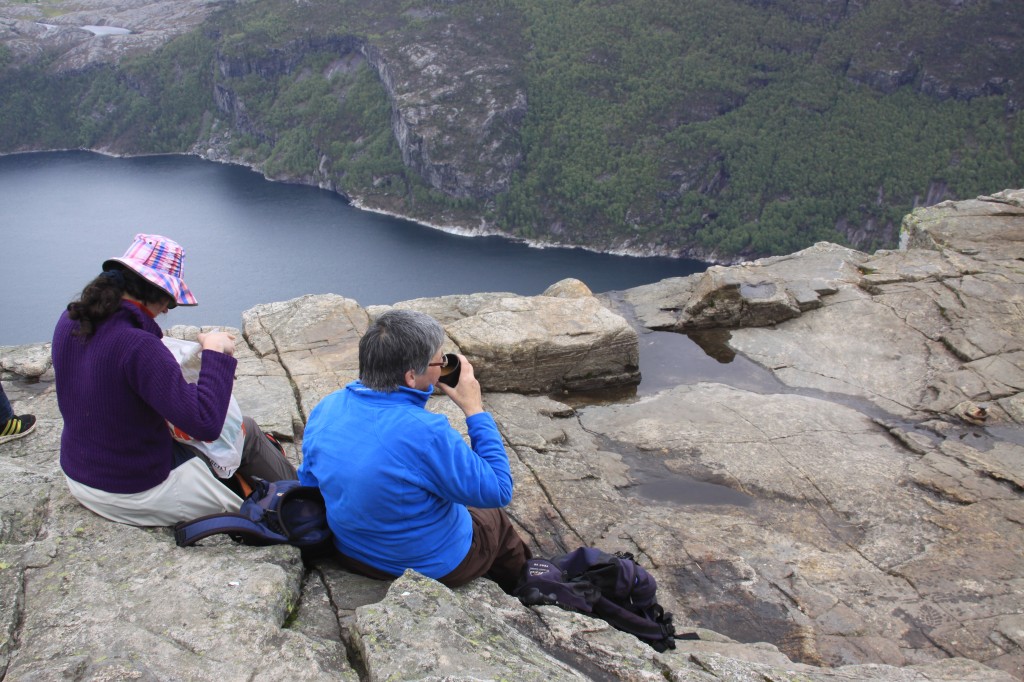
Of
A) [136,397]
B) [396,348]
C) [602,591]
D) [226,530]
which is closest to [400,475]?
[396,348]

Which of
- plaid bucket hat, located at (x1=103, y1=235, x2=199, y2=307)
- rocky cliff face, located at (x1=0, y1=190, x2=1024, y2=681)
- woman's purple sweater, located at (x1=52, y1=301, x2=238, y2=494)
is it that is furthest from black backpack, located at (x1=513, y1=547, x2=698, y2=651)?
plaid bucket hat, located at (x1=103, y1=235, x2=199, y2=307)

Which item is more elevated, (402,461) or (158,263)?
(158,263)

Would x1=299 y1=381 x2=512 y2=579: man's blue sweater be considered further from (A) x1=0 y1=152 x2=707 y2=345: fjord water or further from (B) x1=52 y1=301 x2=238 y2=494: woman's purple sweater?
(A) x1=0 y1=152 x2=707 y2=345: fjord water

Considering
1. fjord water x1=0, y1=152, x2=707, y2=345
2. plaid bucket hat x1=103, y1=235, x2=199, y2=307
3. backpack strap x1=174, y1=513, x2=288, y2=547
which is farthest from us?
fjord water x1=0, y1=152, x2=707, y2=345

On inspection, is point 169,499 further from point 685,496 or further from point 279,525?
point 685,496

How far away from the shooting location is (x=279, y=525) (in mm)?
4219

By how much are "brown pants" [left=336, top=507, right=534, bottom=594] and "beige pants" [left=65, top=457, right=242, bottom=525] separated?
0.80 m

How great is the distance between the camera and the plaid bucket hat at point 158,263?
152 inches

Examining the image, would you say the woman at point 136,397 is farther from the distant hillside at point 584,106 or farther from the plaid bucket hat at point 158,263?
the distant hillside at point 584,106

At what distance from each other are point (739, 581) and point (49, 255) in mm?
81272

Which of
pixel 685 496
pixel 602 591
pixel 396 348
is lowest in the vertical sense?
pixel 685 496

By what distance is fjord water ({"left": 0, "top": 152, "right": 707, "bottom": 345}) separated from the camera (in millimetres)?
66125

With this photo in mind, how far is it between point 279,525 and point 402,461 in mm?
998

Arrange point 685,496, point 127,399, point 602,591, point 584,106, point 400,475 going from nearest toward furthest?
1. point 400,475
2. point 127,399
3. point 602,591
4. point 685,496
5. point 584,106
